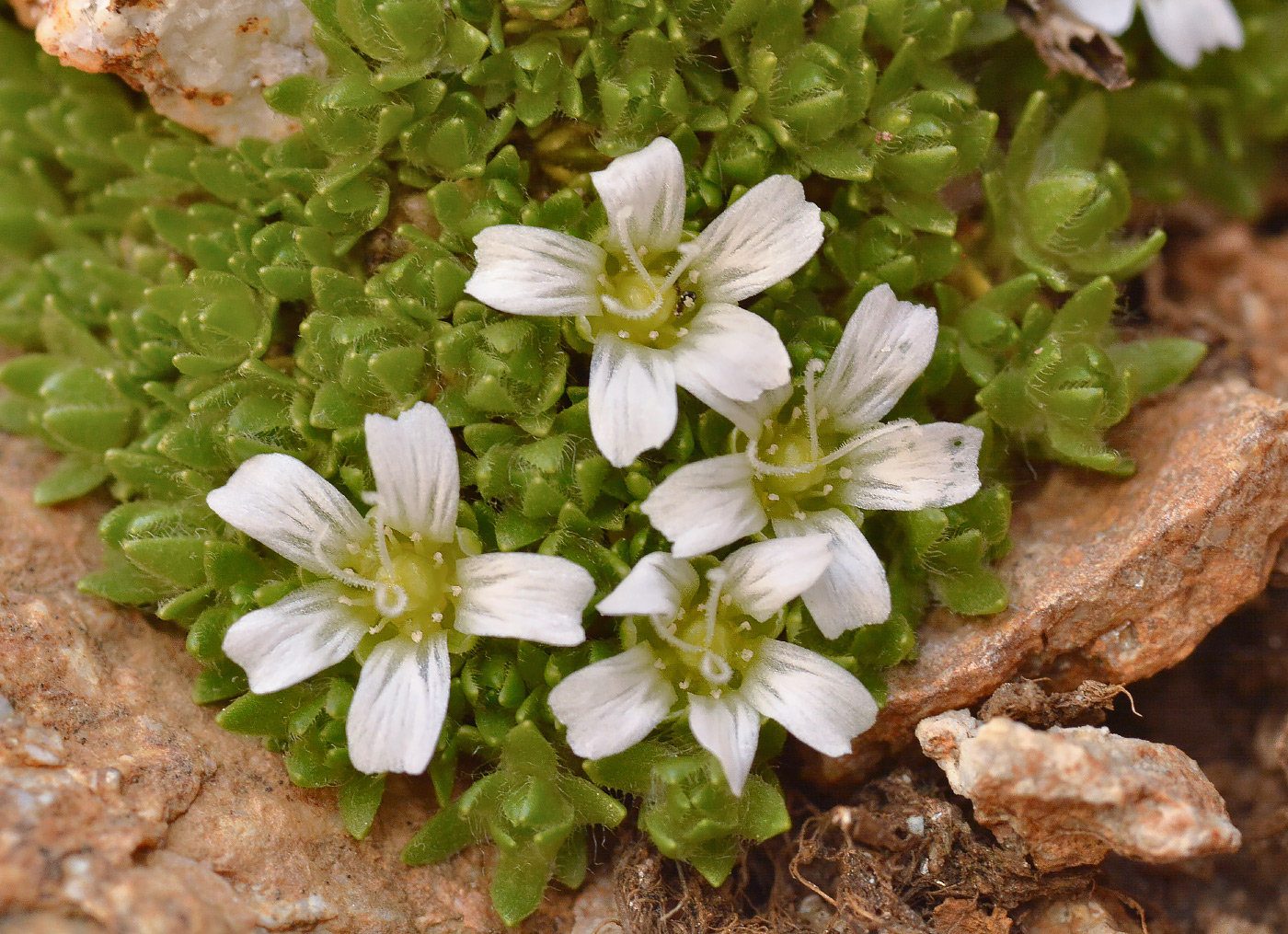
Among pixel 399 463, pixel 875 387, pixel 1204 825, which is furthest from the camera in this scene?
pixel 875 387

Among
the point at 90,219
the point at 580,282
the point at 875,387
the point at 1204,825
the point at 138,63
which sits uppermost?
the point at 138,63

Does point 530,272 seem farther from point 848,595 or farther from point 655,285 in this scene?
point 848,595

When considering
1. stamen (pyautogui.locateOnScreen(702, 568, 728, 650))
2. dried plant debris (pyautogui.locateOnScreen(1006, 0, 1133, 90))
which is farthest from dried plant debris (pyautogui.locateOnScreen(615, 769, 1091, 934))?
dried plant debris (pyautogui.locateOnScreen(1006, 0, 1133, 90))

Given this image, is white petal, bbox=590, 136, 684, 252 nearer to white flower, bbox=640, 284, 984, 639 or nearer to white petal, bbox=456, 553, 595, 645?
white flower, bbox=640, 284, 984, 639

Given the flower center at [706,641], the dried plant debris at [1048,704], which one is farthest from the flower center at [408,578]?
the dried plant debris at [1048,704]

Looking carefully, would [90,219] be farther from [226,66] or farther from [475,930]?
[475,930]

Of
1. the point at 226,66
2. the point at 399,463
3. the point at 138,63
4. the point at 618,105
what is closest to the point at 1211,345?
the point at 618,105

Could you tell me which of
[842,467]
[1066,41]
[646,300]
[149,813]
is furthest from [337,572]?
[1066,41]

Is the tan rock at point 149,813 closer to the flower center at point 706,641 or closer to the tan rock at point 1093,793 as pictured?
the flower center at point 706,641
